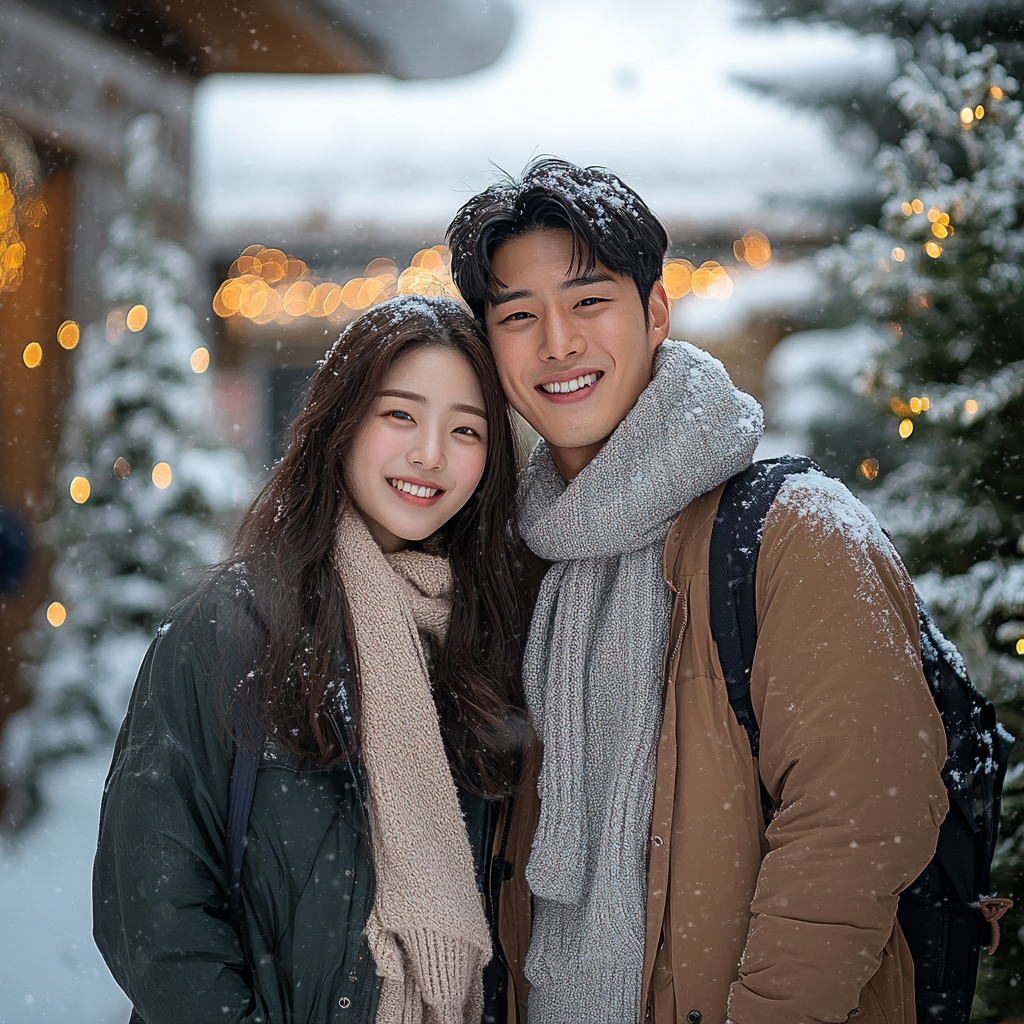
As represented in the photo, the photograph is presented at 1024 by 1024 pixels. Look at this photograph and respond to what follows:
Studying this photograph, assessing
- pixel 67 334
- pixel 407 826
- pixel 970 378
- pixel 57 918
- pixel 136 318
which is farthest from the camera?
pixel 67 334

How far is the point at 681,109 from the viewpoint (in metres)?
6.59

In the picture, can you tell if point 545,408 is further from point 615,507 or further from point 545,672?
point 545,672

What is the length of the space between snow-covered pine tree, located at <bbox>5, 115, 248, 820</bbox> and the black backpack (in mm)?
3844

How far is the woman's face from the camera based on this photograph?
1891 mm

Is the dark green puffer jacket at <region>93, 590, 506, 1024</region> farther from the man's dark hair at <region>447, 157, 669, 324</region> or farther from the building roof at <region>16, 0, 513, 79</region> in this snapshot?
the building roof at <region>16, 0, 513, 79</region>

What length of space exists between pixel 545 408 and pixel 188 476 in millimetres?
3516

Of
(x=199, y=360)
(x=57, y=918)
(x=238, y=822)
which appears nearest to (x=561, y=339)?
(x=238, y=822)

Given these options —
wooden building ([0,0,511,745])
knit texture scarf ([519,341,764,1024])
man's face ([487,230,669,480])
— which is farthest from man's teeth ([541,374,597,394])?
wooden building ([0,0,511,745])

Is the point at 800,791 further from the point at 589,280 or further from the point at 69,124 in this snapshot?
the point at 69,124

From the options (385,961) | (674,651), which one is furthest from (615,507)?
(385,961)

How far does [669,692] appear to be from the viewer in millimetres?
1610

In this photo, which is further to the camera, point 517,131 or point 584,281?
point 517,131

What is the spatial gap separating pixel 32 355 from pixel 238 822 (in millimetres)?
5034

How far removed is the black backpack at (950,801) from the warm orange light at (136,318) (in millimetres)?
4343
